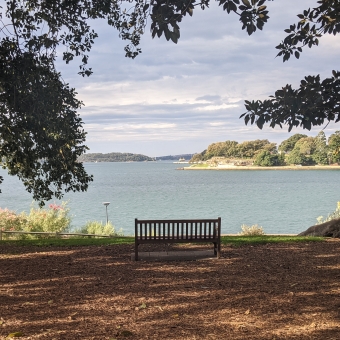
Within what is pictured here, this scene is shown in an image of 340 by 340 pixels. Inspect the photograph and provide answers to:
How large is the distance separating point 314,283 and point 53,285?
3.59 m

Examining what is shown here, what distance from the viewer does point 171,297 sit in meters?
4.94

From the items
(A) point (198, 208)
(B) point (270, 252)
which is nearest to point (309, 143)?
(A) point (198, 208)

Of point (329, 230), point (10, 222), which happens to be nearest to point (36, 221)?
point (10, 222)

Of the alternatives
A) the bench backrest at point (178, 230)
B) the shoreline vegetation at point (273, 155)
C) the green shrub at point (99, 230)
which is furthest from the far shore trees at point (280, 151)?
the bench backrest at point (178, 230)

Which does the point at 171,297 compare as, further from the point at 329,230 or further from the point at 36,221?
the point at 36,221

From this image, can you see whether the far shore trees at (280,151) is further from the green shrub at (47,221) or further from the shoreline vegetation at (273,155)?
the green shrub at (47,221)

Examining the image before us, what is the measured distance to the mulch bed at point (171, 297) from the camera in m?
3.84

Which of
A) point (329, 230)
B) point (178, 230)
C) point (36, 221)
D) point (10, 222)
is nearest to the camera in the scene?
point (178, 230)

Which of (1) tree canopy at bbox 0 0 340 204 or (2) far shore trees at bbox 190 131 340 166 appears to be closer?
(1) tree canopy at bbox 0 0 340 204

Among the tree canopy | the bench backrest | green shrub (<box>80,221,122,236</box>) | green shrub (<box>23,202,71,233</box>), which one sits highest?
the tree canopy

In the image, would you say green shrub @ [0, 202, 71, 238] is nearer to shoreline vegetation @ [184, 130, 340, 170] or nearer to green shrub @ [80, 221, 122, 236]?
green shrub @ [80, 221, 122, 236]

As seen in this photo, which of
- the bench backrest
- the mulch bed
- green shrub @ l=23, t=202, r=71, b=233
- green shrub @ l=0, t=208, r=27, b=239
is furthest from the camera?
green shrub @ l=23, t=202, r=71, b=233

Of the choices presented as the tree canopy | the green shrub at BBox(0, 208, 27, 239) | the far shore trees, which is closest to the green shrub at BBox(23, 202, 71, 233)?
the green shrub at BBox(0, 208, 27, 239)

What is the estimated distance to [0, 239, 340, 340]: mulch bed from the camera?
3836mm
